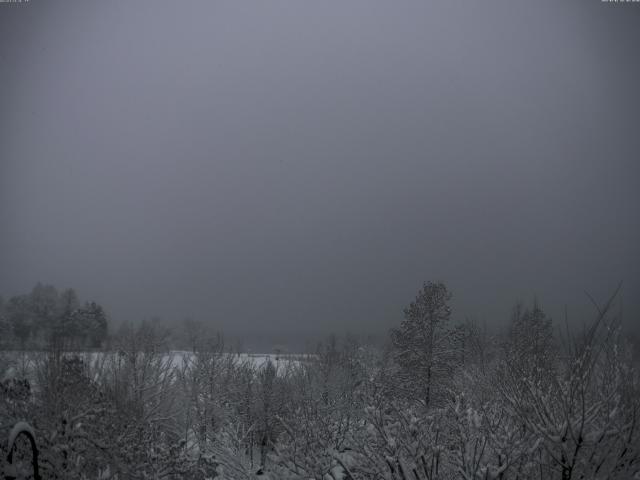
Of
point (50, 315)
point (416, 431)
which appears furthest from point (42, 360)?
point (50, 315)

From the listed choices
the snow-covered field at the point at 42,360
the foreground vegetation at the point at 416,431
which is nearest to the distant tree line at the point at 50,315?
the snow-covered field at the point at 42,360

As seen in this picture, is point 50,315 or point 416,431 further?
point 50,315

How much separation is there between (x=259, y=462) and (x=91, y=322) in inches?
2105

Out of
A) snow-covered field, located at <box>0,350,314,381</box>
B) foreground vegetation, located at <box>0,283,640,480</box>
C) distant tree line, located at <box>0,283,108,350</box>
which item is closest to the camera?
foreground vegetation, located at <box>0,283,640,480</box>

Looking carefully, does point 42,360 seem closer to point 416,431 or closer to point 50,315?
point 416,431

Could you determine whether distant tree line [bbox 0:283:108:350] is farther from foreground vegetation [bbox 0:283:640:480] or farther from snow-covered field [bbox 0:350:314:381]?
foreground vegetation [bbox 0:283:640:480]

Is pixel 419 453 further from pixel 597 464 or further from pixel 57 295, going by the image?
pixel 57 295

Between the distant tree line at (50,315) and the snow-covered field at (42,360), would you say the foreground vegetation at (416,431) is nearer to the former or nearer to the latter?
the snow-covered field at (42,360)

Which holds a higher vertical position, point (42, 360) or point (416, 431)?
point (416, 431)

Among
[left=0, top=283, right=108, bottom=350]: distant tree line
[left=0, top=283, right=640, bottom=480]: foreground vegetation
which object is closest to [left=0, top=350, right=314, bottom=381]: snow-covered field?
[left=0, top=283, right=640, bottom=480]: foreground vegetation

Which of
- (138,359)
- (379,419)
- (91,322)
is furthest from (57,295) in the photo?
(379,419)

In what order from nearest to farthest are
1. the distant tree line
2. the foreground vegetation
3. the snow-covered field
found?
1. the foreground vegetation
2. the snow-covered field
3. the distant tree line

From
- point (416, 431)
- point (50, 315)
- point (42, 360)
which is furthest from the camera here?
point (50, 315)

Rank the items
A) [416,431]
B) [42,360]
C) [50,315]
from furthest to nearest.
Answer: [50,315]
[42,360]
[416,431]
